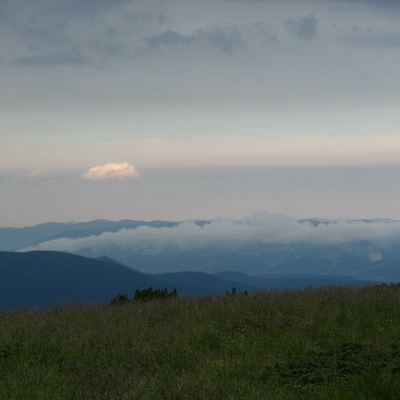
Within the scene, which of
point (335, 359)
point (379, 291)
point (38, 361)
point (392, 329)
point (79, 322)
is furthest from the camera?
point (379, 291)

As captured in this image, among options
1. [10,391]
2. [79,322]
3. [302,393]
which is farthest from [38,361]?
[302,393]

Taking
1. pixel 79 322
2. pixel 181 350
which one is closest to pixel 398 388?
pixel 181 350

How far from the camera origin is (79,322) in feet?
41.2

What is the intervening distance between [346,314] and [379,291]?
3.90m

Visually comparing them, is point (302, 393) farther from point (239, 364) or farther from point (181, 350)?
point (181, 350)

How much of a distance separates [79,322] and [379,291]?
8.00m

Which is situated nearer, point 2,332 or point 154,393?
point 154,393

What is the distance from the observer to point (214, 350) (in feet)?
32.7

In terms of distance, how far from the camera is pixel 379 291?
15.6m

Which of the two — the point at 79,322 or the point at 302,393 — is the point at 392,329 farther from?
the point at 79,322

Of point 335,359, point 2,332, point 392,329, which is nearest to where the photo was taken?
point 335,359

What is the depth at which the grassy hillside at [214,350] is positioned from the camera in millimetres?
7125

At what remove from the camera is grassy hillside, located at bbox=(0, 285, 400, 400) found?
7.12 m

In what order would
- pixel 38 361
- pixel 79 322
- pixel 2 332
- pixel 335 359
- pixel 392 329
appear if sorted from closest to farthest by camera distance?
pixel 335 359 < pixel 38 361 < pixel 392 329 < pixel 2 332 < pixel 79 322
